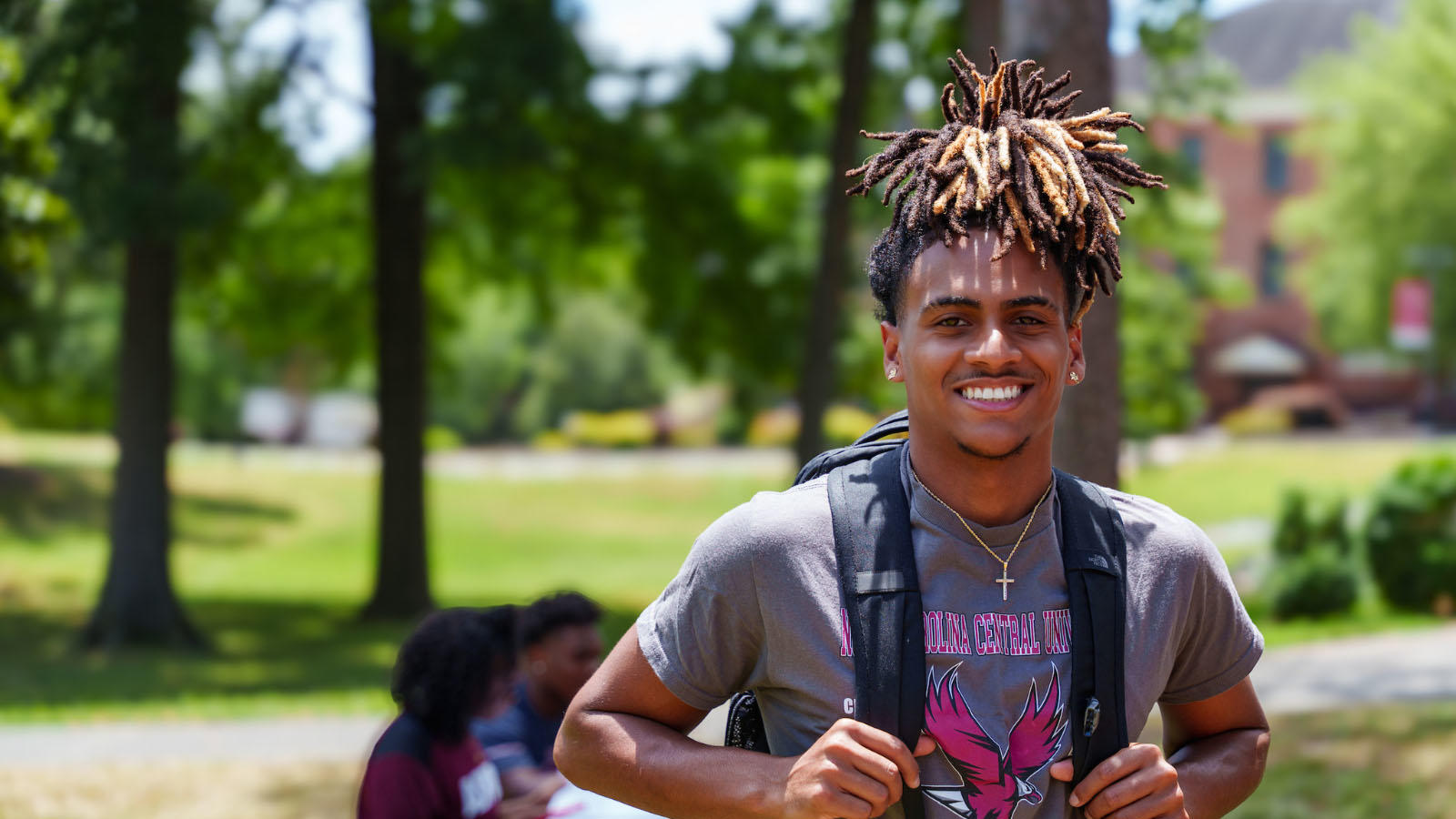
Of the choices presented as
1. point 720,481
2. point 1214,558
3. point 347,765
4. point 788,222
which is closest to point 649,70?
point 788,222

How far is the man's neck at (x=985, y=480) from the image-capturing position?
2201 mm

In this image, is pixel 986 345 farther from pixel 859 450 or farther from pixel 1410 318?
pixel 1410 318

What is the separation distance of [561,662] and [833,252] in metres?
9.99

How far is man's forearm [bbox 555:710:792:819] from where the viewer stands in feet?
6.89

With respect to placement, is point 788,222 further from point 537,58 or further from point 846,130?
point 537,58

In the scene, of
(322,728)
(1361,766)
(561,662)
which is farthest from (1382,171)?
(561,662)

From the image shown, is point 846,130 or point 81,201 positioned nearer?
point 81,201

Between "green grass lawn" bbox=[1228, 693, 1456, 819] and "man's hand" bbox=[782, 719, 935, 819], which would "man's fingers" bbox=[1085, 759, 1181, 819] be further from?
"green grass lawn" bbox=[1228, 693, 1456, 819]

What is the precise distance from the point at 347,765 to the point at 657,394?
146 ft

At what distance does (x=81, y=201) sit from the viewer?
43.5 feet

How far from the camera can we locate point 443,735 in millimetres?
3994

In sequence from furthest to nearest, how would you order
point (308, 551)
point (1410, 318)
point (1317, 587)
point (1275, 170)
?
point (1275, 170), point (308, 551), point (1410, 318), point (1317, 587)

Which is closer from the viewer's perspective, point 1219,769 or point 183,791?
point 1219,769

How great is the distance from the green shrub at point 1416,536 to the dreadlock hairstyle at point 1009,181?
14321 millimetres
